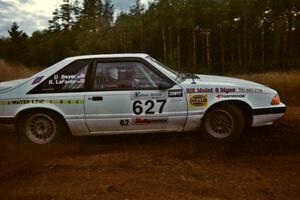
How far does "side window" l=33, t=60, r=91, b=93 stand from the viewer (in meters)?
6.43

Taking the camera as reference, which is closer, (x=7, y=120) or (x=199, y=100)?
(x=199, y=100)

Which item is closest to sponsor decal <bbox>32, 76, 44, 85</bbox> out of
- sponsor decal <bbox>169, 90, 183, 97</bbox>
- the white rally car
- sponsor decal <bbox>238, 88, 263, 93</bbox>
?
the white rally car

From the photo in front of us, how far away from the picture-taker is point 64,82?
6.46m

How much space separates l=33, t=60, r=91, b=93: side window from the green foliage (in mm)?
48139

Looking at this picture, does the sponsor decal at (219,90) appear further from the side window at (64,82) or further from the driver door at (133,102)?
the side window at (64,82)

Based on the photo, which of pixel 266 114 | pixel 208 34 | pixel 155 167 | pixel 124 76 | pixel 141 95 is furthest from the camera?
pixel 208 34

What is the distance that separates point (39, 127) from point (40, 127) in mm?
16

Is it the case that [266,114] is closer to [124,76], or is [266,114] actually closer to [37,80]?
[124,76]

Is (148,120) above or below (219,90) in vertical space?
below

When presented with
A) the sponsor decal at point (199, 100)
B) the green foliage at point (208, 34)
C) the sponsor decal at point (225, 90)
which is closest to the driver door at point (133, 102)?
the sponsor decal at point (199, 100)

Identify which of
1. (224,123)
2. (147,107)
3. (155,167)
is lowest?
(155,167)

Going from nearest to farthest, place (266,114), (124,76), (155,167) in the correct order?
(155,167) < (124,76) < (266,114)

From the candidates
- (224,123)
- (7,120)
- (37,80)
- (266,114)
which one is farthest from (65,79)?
(266,114)

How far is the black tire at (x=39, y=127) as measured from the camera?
652 centimetres
